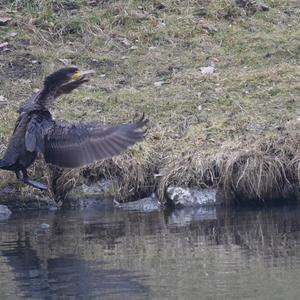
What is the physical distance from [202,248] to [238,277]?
4.58ft

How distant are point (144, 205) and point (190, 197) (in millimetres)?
544

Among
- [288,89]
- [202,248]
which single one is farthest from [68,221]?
[288,89]

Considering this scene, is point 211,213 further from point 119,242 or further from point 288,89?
point 288,89

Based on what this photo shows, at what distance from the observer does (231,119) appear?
14.0m

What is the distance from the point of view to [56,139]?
11695 millimetres

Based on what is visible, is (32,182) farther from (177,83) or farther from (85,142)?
(177,83)

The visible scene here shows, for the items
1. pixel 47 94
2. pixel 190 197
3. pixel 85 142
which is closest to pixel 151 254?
pixel 85 142

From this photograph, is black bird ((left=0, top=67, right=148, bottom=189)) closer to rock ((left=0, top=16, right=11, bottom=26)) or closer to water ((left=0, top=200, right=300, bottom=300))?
water ((left=0, top=200, right=300, bottom=300))

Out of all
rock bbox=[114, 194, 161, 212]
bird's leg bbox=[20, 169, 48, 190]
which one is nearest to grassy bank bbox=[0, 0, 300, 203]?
rock bbox=[114, 194, 161, 212]

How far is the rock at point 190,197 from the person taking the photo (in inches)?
500

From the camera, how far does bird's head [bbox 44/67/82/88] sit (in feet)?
40.7

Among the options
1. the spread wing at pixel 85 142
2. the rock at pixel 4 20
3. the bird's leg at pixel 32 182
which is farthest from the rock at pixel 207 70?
the spread wing at pixel 85 142

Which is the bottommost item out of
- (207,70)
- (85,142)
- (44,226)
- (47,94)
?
(44,226)

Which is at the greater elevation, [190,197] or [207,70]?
[207,70]
